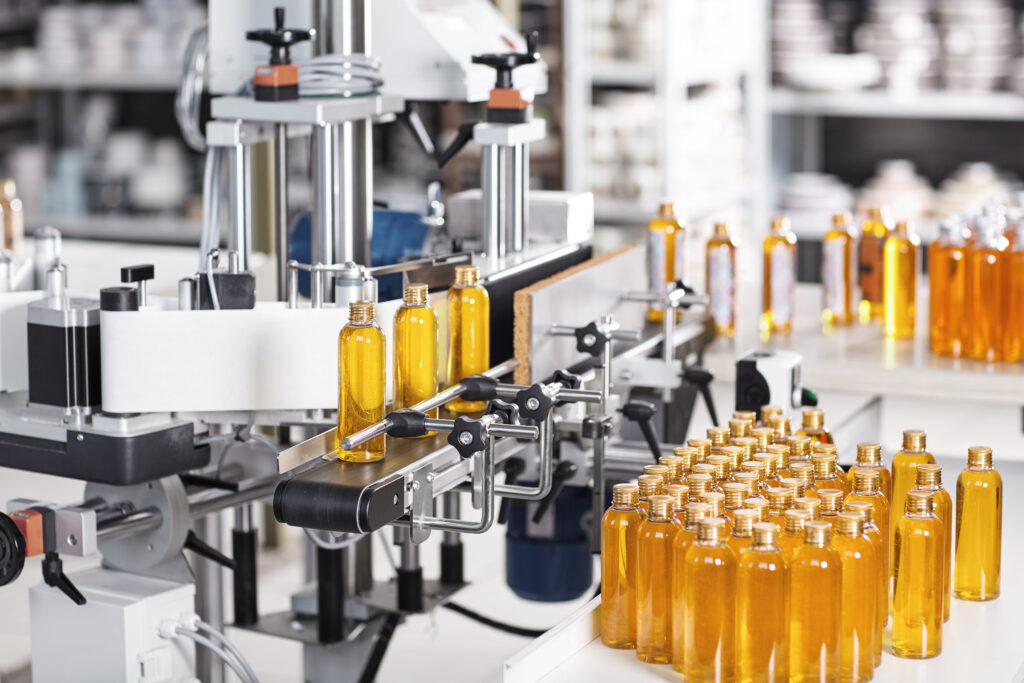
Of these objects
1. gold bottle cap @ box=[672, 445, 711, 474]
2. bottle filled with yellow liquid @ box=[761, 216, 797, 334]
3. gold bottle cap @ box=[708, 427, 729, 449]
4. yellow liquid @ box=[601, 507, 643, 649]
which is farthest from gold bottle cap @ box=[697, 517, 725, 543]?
bottle filled with yellow liquid @ box=[761, 216, 797, 334]

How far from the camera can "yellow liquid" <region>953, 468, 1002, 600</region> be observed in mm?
1647

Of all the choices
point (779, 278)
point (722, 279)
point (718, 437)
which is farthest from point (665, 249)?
point (718, 437)

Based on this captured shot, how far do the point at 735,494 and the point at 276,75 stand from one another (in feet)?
2.63

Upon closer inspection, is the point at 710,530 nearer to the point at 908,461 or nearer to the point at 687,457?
the point at 687,457

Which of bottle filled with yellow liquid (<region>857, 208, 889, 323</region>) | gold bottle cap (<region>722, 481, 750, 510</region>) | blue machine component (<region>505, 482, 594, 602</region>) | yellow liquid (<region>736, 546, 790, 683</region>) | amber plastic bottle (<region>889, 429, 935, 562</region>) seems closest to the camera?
yellow liquid (<region>736, 546, 790, 683</region>)

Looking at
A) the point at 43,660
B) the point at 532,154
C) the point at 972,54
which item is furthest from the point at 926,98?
the point at 43,660

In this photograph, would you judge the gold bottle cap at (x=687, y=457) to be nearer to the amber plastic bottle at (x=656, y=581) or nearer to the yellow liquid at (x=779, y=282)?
the amber plastic bottle at (x=656, y=581)

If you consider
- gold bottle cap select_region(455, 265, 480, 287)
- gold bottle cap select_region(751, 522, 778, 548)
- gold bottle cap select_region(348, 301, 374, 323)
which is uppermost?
gold bottle cap select_region(455, 265, 480, 287)

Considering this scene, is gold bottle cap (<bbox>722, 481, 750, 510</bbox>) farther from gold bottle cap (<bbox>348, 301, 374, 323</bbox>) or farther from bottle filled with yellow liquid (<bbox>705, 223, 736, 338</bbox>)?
bottle filled with yellow liquid (<bbox>705, 223, 736, 338</bbox>)

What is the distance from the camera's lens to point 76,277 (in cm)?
309

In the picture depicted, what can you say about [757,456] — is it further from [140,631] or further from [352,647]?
[352,647]

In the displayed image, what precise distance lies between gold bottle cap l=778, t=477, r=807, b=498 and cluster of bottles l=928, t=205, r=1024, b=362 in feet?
3.31

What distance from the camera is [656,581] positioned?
1.46 metres

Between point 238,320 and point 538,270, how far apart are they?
Result: 0.48 metres
